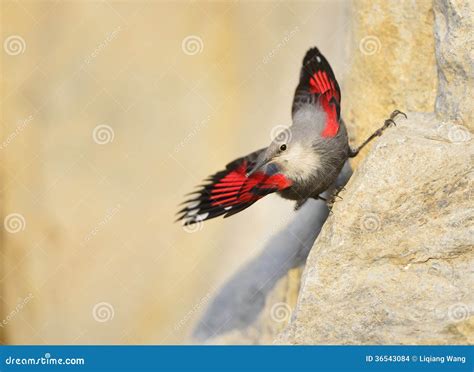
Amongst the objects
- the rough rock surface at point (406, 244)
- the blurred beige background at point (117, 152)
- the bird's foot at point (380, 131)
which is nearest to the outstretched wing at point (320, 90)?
the bird's foot at point (380, 131)

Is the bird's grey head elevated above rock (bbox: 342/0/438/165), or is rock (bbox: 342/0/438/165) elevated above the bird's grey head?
rock (bbox: 342/0/438/165)

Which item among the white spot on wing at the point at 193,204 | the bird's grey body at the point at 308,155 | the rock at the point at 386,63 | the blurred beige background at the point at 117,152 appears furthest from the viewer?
the blurred beige background at the point at 117,152

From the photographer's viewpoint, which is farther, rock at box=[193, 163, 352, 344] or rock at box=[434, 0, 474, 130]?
rock at box=[193, 163, 352, 344]

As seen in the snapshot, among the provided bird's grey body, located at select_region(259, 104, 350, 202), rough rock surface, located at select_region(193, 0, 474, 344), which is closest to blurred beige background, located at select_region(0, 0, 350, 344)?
bird's grey body, located at select_region(259, 104, 350, 202)

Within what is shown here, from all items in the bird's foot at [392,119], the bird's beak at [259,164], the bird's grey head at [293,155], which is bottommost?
the bird's beak at [259,164]

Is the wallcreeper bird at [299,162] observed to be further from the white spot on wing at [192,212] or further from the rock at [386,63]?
the rock at [386,63]

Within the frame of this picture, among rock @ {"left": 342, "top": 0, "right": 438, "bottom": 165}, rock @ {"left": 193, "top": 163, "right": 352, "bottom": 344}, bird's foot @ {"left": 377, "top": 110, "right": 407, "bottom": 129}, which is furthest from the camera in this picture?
rock @ {"left": 193, "top": 163, "right": 352, "bottom": 344}

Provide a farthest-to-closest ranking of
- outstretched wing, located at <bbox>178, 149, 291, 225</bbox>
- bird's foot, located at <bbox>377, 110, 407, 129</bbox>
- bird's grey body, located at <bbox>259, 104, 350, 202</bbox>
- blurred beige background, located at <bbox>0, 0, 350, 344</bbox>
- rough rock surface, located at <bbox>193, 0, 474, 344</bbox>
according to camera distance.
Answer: blurred beige background, located at <bbox>0, 0, 350, 344</bbox>
bird's foot, located at <bbox>377, 110, 407, 129</bbox>
bird's grey body, located at <bbox>259, 104, 350, 202</bbox>
outstretched wing, located at <bbox>178, 149, 291, 225</bbox>
rough rock surface, located at <bbox>193, 0, 474, 344</bbox>

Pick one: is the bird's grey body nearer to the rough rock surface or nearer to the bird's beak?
the bird's beak

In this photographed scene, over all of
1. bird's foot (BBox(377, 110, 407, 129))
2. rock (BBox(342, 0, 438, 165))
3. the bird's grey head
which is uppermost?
rock (BBox(342, 0, 438, 165))
